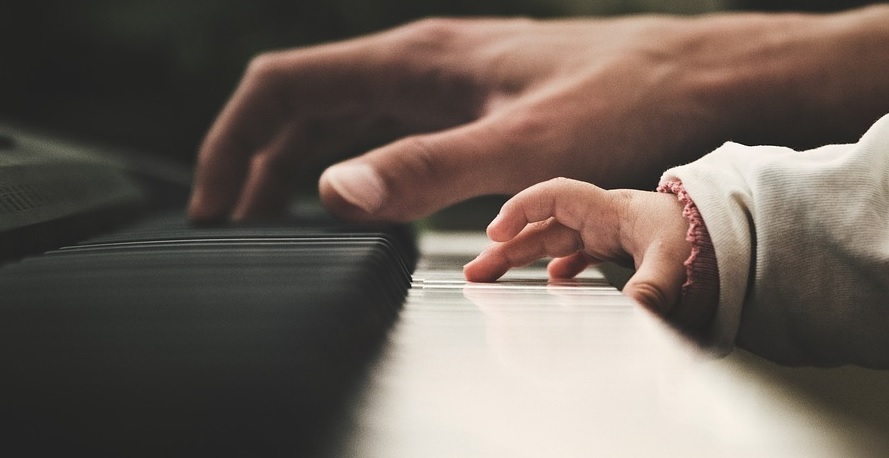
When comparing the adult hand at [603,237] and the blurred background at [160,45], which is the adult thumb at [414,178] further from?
the blurred background at [160,45]

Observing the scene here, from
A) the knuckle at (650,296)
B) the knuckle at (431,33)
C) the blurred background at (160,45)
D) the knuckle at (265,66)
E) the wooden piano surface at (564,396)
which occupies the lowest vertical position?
the blurred background at (160,45)

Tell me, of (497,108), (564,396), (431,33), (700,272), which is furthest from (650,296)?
(431,33)

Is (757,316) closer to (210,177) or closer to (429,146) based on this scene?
(429,146)

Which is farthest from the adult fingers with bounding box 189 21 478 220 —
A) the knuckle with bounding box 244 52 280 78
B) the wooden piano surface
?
the wooden piano surface

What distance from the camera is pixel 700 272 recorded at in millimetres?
379

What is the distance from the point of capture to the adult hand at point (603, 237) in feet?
1.24

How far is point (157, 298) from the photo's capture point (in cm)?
27

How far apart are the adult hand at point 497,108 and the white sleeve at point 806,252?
10 cm

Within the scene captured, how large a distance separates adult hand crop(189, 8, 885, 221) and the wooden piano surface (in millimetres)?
202

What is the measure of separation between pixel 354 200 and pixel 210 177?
0.37 m

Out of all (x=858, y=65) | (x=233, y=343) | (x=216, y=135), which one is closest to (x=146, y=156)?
(x=216, y=135)

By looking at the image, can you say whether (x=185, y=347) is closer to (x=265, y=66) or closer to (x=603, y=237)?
(x=603, y=237)

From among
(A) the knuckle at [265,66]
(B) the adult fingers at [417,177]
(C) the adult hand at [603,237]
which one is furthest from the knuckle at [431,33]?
(C) the adult hand at [603,237]

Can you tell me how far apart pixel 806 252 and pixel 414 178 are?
0.76ft
